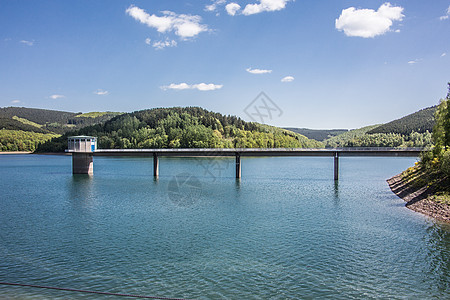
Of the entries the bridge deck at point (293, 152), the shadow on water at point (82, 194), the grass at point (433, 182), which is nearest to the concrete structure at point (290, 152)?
the bridge deck at point (293, 152)

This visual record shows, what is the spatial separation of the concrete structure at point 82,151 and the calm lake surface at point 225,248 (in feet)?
125

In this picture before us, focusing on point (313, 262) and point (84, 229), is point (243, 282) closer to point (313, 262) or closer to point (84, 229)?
point (313, 262)

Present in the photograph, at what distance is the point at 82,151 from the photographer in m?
88.9

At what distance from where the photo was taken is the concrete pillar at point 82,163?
90.2 meters

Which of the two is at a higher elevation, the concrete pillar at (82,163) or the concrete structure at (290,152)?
the concrete structure at (290,152)

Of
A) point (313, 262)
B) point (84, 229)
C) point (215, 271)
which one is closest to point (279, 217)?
point (313, 262)

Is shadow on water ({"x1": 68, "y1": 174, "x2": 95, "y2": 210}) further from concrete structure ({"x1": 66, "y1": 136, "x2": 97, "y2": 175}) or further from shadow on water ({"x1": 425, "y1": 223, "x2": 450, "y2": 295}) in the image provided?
shadow on water ({"x1": 425, "y1": 223, "x2": 450, "y2": 295})

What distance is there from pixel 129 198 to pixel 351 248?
34.9m

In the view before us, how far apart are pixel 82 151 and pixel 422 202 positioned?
76.0 metres

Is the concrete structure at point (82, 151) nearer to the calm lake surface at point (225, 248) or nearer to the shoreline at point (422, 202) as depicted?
the calm lake surface at point (225, 248)

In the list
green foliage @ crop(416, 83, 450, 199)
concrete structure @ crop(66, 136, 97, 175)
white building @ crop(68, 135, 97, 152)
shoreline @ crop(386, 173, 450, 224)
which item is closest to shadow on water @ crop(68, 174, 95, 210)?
concrete structure @ crop(66, 136, 97, 175)

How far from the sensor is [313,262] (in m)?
24.3

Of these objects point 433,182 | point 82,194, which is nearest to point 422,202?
point 433,182

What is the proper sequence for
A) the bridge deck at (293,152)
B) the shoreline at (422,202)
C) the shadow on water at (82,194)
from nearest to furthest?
the shoreline at (422,202) < the shadow on water at (82,194) < the bridge deck at (293,152)
